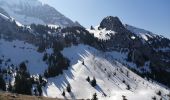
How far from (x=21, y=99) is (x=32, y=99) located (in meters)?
3.71

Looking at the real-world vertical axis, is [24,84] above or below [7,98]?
below

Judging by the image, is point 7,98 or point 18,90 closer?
point 7,98

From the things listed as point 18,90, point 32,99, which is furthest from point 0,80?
point 32,99

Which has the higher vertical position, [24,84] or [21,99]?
[21,99]

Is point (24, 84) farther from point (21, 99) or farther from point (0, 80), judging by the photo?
point (21, 99)

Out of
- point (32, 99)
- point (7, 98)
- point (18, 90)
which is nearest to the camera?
point (7, 98)

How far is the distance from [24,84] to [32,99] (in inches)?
4674

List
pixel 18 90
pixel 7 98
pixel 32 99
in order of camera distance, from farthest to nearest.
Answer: pixel 18 90 < pixel 32 99 < pixel 7 98

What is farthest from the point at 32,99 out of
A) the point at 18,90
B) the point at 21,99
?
the point at 18,90

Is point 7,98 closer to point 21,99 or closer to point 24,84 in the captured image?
point 21,99

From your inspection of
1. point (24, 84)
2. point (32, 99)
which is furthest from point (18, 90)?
point (32, 99)

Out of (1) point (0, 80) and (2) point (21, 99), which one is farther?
(1) point (0, 80)

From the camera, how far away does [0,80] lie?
548 feet

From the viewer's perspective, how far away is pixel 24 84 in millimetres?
174375
